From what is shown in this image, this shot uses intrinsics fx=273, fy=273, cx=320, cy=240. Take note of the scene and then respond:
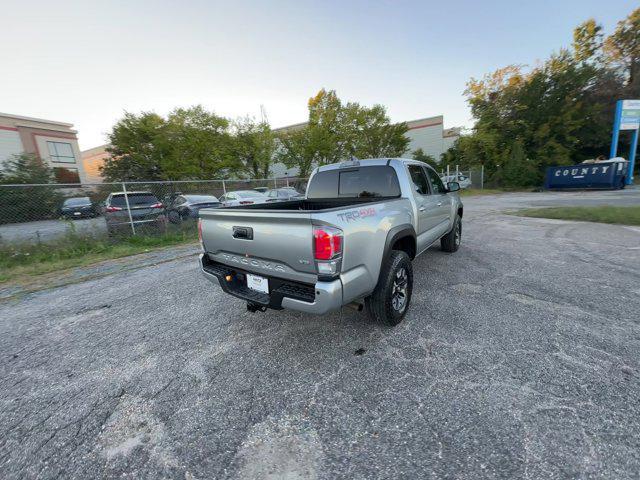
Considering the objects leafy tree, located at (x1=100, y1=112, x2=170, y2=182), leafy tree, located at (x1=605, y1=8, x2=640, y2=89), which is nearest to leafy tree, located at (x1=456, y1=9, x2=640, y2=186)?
leafy tree, located at (x1=605, y1=8, x2=640, y2=89)

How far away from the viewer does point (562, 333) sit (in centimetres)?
279

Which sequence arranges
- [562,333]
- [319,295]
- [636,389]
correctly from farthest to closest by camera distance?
[562,333] → [319,295] → [636,389]

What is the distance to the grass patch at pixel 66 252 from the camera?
598cm

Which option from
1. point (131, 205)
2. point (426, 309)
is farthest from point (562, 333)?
point (131, 205)

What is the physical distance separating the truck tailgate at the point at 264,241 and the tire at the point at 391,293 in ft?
2.84

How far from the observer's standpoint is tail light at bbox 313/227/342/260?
2.18 meters

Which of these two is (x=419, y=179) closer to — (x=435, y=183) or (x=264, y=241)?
(x=435, y=183)

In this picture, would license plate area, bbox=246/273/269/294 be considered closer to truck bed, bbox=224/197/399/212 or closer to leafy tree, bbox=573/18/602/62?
truck bed, bbox=224/197/399/212

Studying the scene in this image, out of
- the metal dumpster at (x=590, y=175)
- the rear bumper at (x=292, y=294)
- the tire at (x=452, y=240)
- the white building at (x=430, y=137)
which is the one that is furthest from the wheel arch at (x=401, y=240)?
the white building at (x=430, y=137)

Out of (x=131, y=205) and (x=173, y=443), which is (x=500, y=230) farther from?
(x=131, y=205)

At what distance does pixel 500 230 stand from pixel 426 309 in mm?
6103

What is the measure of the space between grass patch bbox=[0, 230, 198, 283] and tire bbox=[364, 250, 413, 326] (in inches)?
275

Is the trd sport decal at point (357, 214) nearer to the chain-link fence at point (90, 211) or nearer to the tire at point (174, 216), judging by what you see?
the chain-link fence at point (90, 211)

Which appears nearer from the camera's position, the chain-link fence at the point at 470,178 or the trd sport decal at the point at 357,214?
the trd sport decal at the point at 357,214
